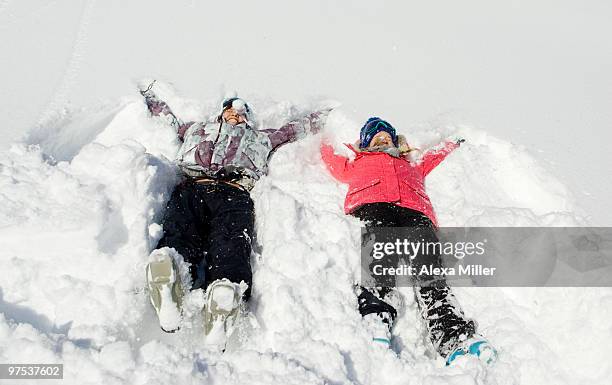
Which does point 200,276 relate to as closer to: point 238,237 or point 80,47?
point 238,237

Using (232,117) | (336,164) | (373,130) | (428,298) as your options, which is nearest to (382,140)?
(373,130)

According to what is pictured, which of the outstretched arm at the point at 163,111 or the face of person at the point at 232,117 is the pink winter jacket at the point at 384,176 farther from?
the outstretched arm at the point at 163,111

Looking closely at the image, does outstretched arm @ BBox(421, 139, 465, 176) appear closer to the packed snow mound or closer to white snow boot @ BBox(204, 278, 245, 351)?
the packed snow mound

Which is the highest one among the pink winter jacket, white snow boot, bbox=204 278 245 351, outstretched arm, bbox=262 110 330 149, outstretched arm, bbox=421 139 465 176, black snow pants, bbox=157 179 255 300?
outstretched arm, bbox=262 110 330 149

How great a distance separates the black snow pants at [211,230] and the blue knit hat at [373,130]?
3.60 ft

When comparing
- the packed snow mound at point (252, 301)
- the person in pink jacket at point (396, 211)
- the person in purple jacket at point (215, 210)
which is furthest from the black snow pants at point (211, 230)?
the person in pink jacket at point (396, 211)

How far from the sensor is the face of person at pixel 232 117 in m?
3.59

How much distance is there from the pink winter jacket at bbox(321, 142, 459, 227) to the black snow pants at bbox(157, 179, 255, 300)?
28.4 inches

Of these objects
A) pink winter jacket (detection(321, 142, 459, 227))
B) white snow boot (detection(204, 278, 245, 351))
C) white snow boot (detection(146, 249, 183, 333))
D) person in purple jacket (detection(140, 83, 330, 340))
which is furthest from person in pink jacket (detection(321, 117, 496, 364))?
white snow boot (detection(146, 249, 183, 333))

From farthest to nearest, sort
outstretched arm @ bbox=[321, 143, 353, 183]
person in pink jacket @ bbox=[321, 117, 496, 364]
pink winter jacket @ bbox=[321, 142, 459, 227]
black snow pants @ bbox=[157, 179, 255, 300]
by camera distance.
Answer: outstretched arm @ bbox=[321, 143, 353, 183]
pink winter jacket @ bbox=[321, 142, 459, 227]
black snow pants @ bbox=[157, 179, 255, 300]
person in pink jacket @ bbox=[321, 117, 496, 364]

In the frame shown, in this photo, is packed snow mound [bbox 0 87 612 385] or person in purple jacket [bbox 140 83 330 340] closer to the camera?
packed snow mound [bbox 0 87 612 385]

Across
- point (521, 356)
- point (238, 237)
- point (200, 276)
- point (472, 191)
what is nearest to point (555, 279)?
point (521, 356)

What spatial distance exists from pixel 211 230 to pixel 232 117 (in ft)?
3.71

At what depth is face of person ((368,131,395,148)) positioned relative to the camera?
3493 mm
